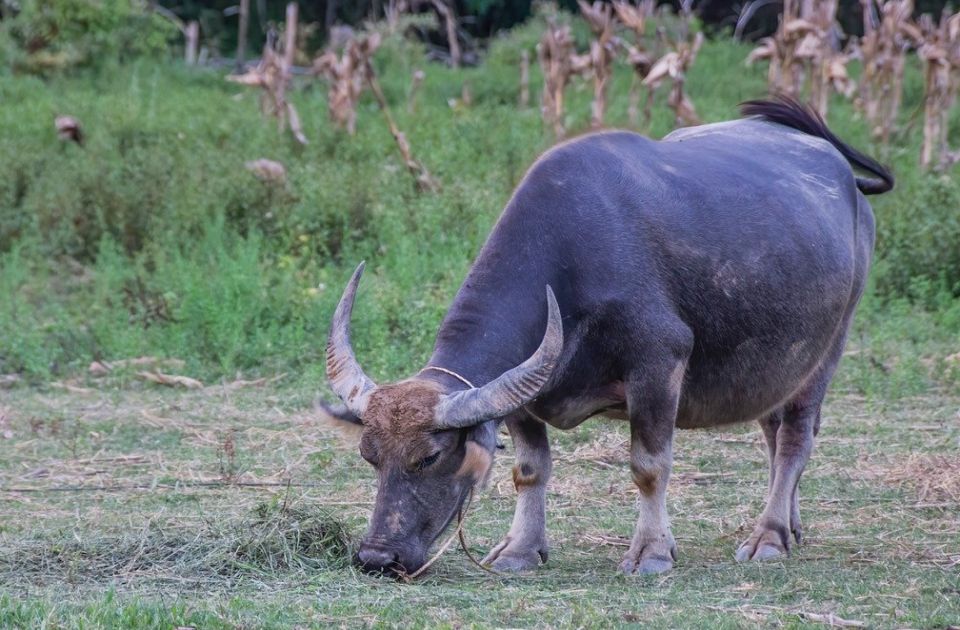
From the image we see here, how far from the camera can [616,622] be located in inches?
165

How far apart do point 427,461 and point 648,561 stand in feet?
3.43

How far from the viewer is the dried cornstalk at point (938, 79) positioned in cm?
1480

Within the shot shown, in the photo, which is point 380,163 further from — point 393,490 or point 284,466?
point 393,490

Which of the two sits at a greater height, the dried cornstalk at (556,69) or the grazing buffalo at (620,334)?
the grazing buffalo at (620,334)

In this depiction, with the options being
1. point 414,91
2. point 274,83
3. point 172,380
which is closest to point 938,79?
point 414,91

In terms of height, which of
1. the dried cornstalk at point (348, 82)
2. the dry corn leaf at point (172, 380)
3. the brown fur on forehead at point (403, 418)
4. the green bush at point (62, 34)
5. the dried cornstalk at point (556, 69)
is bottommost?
the green bush at point (62, 34)

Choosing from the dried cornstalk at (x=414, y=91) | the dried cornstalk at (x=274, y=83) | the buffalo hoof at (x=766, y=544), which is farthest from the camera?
the dried cornstalk at (x=414, y=91)

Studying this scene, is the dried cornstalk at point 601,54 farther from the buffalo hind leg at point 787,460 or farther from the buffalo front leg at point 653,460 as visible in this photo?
the buffalo front leg at point 653,460

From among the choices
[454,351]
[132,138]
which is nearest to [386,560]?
[454,351]

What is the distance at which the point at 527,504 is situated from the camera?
5586 mm

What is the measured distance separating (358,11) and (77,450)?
20.1m

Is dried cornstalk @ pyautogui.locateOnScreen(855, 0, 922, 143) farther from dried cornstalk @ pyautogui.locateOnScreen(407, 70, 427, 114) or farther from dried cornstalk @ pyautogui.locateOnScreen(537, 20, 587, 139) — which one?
dried cornstalk @ pyautogui.locateOnScreen(407, 70, 427, 114)

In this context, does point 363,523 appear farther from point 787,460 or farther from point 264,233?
point 264,233

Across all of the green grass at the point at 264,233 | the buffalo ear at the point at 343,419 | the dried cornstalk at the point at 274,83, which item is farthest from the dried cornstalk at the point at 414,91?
the buffalo ear at the point at 343,419
